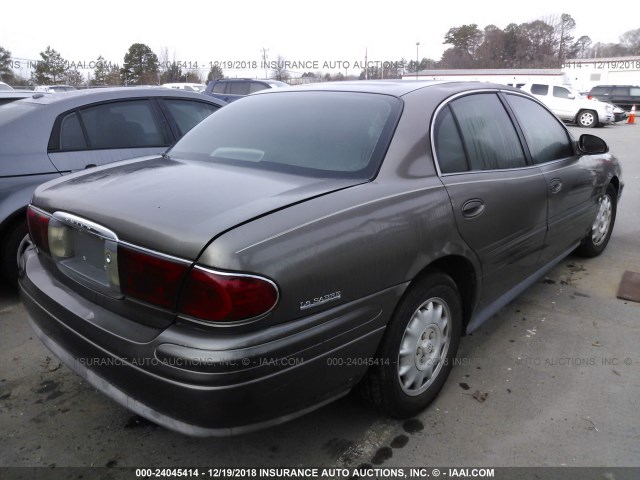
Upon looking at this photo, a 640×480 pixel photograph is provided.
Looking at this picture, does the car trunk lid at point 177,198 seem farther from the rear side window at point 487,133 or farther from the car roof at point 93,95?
the car roof at point 93,95

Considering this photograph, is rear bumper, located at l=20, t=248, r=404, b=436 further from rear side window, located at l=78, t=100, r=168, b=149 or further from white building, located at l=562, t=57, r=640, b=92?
white building, located at l=562, t=57, r=640, b=92

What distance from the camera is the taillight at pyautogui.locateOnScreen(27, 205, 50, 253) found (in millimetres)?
2342

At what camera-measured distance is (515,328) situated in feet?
11.5

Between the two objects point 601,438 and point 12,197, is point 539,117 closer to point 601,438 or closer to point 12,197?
point 601,438

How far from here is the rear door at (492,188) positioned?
8.52ft

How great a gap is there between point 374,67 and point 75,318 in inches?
2106

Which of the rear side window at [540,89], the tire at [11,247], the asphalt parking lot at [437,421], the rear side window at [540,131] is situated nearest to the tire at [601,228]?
the rear side window at [540,131]

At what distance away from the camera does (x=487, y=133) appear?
3.01 meters

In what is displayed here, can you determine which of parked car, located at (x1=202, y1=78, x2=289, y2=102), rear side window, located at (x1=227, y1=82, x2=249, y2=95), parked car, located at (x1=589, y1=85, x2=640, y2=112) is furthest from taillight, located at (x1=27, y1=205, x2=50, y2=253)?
parked car, located at (x1=589, y1=85, x2=640, y2=112)

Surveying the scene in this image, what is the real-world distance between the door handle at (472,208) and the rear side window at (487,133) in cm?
24

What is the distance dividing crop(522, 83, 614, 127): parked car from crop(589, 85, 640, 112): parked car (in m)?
6.01

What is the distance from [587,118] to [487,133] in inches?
820

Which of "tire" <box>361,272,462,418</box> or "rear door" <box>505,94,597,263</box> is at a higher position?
"rear door" <box>505,94,597,263</box>

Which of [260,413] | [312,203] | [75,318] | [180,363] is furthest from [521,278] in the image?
[75,318]
